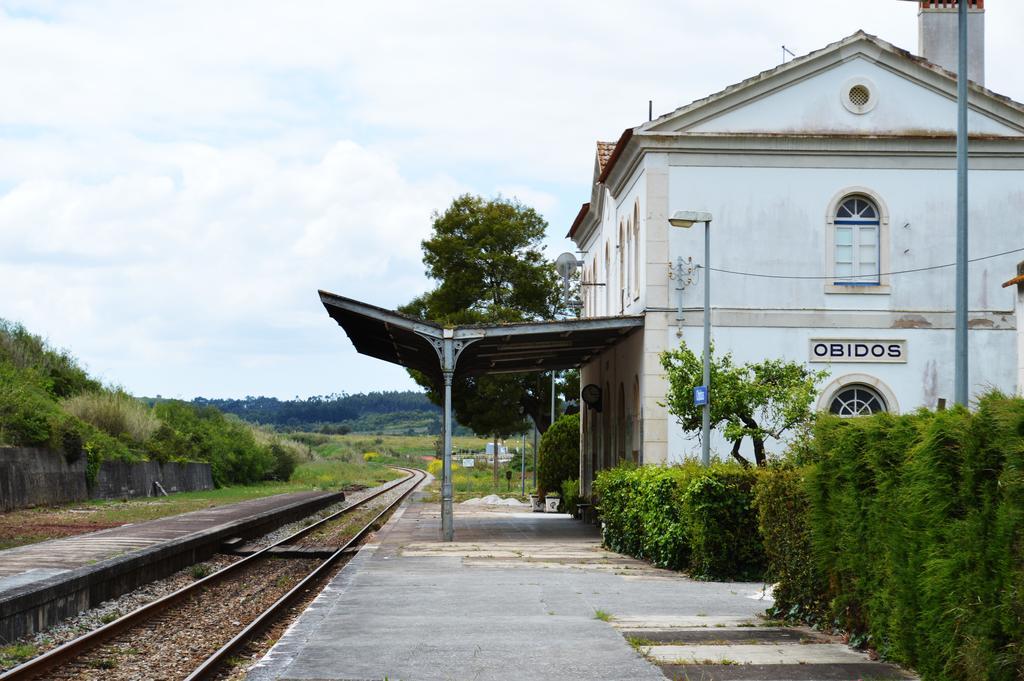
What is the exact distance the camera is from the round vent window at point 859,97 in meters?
24.1

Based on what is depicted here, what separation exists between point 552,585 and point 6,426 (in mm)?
20448

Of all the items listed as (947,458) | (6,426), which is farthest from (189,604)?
(6,426)

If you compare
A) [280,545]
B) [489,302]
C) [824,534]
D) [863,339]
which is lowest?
[280,545]

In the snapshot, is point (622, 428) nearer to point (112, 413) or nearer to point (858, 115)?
point (858, 115)

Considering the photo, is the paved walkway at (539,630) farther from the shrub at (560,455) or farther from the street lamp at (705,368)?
the shrub at (560,455)

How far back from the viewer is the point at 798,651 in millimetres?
9430

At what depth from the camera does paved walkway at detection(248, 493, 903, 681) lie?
8.60m

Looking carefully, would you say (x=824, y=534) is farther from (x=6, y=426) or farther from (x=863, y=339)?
(x=6, y=426)

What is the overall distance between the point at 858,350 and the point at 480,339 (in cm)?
729

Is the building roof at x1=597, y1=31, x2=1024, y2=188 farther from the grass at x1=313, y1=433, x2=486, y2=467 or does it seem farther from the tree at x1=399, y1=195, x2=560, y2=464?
the grass at x1=313, y1=433, x2=486, y2=467

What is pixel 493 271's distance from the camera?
5331 centimetres

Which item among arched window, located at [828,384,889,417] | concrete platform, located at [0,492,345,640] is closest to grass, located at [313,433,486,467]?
concrete platform, located at [0,492,345,640]

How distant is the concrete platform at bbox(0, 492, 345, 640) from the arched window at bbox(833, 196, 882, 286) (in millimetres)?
12955

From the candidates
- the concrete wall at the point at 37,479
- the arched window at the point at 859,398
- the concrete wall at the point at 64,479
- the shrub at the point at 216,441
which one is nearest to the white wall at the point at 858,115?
the arched window at the point at 859,398
